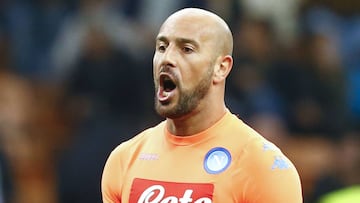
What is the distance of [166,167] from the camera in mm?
7273

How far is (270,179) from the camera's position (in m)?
6.95

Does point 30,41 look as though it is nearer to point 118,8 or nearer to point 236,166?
point 118,8

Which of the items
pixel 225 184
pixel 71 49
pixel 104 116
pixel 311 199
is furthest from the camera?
pixel 71 49

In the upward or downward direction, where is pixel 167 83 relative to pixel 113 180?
upward

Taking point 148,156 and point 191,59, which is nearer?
→ point 191,59

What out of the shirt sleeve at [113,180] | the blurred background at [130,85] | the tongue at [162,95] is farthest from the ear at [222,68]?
the blurred background at [130,85]

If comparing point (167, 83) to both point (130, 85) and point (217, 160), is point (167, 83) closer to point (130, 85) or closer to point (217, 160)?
point (217, 160)

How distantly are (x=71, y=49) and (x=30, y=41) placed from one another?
550 millimetres

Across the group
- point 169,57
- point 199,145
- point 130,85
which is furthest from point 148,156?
point 130,85

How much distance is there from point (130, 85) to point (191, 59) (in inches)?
212

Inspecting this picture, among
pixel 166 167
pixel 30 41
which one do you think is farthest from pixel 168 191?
pixel 30 41

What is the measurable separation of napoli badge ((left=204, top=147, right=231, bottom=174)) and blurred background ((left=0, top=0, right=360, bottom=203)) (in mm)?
4016

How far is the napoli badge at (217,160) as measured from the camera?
711cm

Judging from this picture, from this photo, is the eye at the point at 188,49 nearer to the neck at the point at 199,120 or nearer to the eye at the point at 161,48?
the eye at the point at 161,48
